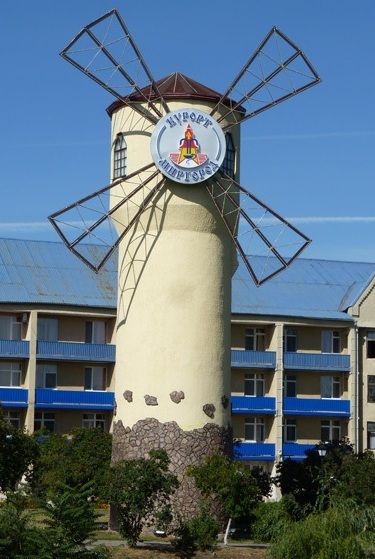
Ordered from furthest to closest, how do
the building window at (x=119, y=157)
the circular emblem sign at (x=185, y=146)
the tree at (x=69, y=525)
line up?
the building window at (x=119, y=157) < the circular emblem sign at (x=185, y=146) < the tree at (x=69, y=525)

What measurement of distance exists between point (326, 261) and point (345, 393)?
1019cm

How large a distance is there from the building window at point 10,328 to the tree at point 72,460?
17.3 metres

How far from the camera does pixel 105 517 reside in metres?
58.5

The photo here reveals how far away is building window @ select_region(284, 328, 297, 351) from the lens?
3238 inches

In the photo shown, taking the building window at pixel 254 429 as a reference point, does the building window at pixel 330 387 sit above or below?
above

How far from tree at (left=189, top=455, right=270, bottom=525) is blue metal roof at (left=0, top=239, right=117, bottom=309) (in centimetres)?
2794

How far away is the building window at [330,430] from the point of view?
8238cm

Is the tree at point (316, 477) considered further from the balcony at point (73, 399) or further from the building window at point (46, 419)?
the building window at point (46, 419)

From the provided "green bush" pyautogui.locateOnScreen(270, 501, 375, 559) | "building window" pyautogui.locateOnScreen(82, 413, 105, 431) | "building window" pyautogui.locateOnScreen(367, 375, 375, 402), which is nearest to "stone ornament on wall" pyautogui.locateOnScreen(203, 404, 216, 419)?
"green bush" pyautogui.locateOnScreen(270, 501, 375, 559)

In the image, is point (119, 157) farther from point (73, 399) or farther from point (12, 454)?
point (73, 399)

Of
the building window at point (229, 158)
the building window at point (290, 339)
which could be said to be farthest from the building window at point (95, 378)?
the building window at point (229, 158)

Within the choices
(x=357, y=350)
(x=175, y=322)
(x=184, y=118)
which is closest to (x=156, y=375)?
(x=175, y=322)

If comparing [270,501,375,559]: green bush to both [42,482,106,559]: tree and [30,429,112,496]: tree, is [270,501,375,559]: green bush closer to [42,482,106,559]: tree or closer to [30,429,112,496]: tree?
[42,482,106,559]: tree

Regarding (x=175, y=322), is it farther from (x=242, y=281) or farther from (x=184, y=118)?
(x=242, y=281)
